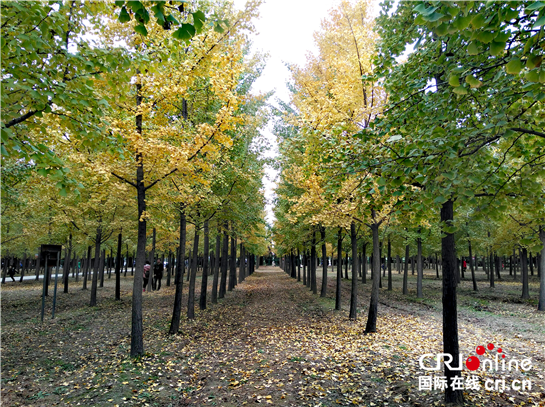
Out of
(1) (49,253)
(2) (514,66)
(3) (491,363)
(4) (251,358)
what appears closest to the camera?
(2) (514,66)

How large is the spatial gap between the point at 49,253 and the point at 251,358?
402 inches

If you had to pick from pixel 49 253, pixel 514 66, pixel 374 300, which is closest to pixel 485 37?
pixel 514 66

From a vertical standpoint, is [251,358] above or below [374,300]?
below

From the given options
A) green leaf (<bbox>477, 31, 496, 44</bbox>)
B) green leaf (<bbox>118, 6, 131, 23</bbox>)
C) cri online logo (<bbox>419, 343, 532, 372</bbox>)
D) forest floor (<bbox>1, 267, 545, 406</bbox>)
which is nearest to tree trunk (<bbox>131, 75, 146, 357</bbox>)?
forest floor (<bbox>1, 267, 545, 406</bbox>)

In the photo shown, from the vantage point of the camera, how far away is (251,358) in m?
7.22

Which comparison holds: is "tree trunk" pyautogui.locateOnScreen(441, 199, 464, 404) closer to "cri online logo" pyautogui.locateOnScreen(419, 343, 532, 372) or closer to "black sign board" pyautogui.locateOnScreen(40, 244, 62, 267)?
"cri online logo" pyautogui.locateOnScreen(419, 343, 532, 372)

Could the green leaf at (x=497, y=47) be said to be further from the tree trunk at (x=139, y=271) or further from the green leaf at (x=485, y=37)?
the tree trunk at (x=139, y=271)

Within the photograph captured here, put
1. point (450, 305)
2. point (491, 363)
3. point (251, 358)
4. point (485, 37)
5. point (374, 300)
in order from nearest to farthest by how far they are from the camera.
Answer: point (485, 37)
point (450, 305)
point (491, 363)
point (251, 358)
point (374, 300)

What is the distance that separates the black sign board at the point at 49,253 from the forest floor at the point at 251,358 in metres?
2.31

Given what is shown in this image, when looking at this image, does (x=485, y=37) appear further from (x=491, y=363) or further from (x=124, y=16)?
(x=491, y=363)

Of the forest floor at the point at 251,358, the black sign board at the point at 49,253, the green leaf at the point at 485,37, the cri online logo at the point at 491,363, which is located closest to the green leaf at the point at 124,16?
the green leaf at the point at 485,37

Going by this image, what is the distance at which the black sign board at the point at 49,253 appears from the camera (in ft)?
39.9

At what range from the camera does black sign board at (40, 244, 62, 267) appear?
39.9 feet

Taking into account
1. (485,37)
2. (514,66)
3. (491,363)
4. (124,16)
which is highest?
(124,16)
